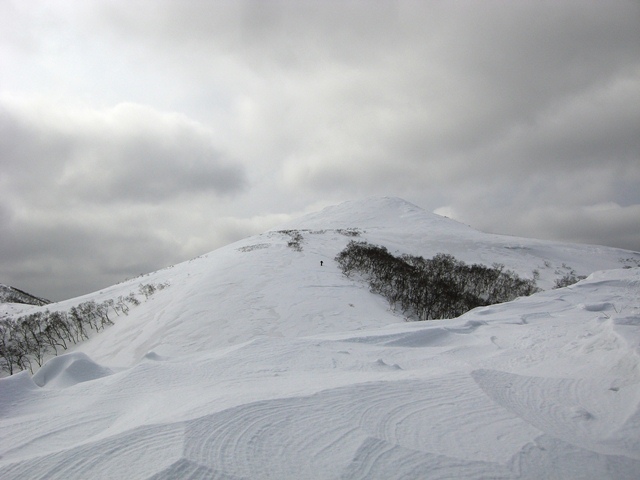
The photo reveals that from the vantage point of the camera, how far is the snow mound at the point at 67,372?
418 centimetres

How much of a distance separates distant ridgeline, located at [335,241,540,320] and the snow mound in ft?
44.5

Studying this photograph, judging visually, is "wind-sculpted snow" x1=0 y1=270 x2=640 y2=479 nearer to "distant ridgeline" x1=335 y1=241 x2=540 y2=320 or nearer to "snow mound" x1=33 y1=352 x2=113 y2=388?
"snow mound" x1=33 y1=352 x2=113 y2=388

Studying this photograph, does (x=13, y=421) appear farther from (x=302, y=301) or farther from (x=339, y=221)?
(x=339, y=221)

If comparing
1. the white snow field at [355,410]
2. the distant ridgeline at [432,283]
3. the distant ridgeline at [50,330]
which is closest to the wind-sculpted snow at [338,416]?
the white snow field at [355,410]

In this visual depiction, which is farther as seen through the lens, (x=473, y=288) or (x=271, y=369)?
(x=473, y=288)

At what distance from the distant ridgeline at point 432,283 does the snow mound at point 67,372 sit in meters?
13.6

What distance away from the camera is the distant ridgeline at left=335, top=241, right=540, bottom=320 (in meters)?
16.8

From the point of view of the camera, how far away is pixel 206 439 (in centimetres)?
222

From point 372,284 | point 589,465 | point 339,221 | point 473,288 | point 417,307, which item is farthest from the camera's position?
point 339,221

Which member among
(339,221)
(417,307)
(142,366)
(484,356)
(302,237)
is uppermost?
(339,221)

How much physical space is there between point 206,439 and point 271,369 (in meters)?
1.61

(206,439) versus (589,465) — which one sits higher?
(206,439)

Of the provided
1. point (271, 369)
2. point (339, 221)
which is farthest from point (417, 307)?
point (339, 221)

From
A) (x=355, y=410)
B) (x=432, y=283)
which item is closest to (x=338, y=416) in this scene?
(x=355, y=410)
